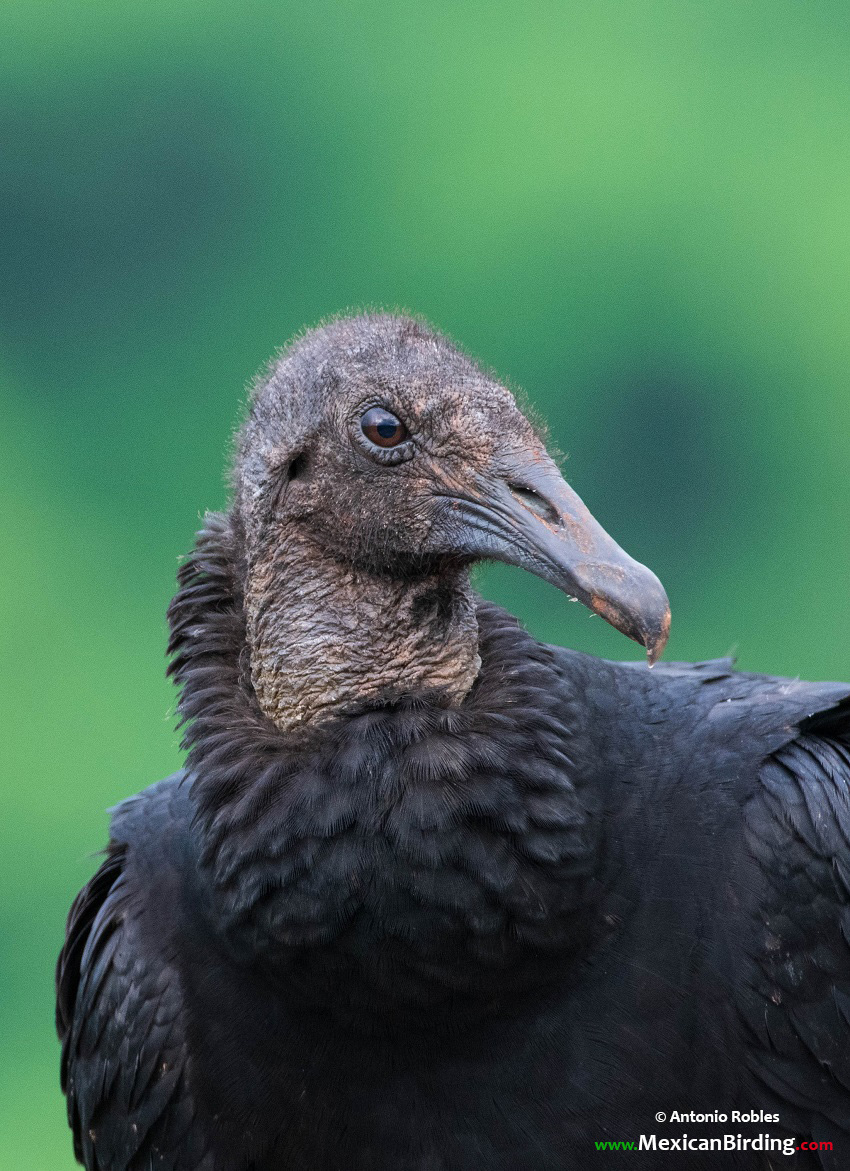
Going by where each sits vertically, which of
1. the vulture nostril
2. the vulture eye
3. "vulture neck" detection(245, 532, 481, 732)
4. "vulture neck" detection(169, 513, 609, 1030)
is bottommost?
"vulture neck" detection(169, 513, 609, 1030)

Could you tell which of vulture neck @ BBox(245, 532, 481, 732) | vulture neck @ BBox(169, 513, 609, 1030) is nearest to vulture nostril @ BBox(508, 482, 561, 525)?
vulture neck @ BBox(245, 532, 481, 732)

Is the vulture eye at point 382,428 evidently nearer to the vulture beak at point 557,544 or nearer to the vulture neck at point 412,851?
the vulture beak at point 557,544

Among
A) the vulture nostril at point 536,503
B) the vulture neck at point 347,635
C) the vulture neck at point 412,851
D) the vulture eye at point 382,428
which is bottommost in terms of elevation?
the vulture neck at point 412,851

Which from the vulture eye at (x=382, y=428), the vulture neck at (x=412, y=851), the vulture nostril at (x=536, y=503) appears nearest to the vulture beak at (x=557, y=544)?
the vulture nostril at (x=536, y=503)

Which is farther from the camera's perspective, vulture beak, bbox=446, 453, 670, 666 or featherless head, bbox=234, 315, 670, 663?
featherless head, bbox=234, 315, 670, 663

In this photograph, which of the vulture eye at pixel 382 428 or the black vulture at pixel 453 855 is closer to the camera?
the black vulture at pixel 453 855

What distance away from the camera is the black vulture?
227 centimetres

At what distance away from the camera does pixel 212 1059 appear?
2562mm

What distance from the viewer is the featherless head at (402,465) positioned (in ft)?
7.57

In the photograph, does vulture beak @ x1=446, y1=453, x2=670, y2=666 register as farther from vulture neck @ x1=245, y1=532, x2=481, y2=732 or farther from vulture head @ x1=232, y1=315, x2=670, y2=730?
vulture neck @ x1=245, y1=532, x2=481, y2=732

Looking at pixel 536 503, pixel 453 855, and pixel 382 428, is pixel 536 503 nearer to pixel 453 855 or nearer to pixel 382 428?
pixel 382 428

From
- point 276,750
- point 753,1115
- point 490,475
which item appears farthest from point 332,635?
point 753,1115

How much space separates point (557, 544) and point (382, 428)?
1.33 ft

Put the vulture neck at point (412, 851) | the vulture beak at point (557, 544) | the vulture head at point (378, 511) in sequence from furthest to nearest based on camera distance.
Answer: the vulture head at point (378, 511) → the vulture neck at point (412, 851) → the vulture beak at point (557, 544)
